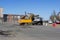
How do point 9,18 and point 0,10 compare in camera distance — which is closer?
point 0,10

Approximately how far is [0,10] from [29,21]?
72.5 ft

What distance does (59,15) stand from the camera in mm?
139625

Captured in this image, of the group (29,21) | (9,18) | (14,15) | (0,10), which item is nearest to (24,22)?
(29,21)

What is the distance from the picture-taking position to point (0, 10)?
4612 centimetres

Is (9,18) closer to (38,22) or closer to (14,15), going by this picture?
(14,15)

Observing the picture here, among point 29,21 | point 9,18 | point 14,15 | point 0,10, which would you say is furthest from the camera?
point 14,15

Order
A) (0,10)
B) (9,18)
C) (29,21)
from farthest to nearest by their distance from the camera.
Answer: (9,18) → (29,21) → (0,10)

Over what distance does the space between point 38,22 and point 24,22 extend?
5144mm

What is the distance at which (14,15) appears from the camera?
455ft

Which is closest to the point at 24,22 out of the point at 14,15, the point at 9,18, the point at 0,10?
the point at 0,10

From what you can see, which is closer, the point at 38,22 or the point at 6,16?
the point at 38,22

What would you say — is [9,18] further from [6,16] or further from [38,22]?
[38,22]

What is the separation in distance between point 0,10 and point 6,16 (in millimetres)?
84961

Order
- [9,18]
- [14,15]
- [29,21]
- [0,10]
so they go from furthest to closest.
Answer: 1. [14,15]
2. [9,18]
3. [29,21]
4. [0,10]
